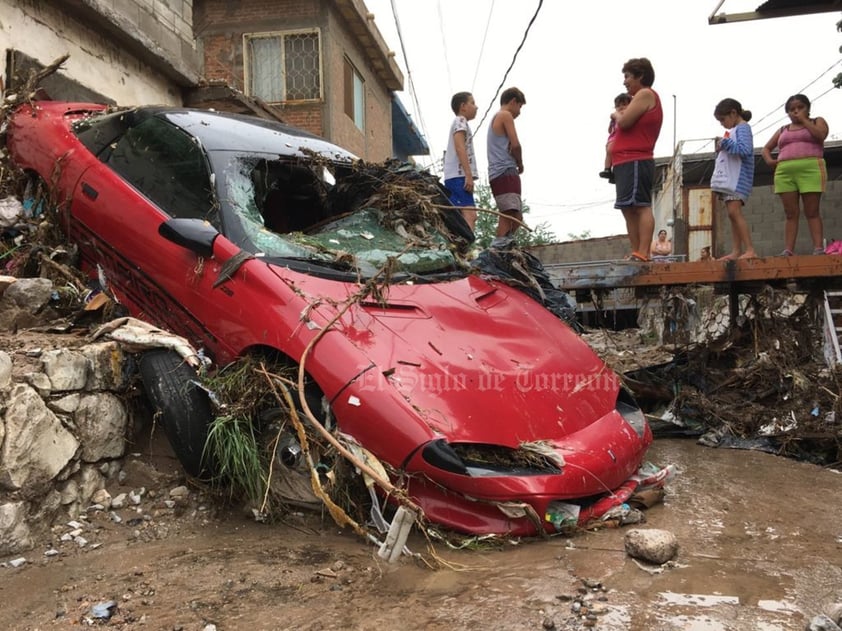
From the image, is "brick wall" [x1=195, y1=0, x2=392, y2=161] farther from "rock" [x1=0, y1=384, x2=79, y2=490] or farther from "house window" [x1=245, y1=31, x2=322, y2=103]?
"rock" [x1=0, y1=384, x2=79, y2=490]

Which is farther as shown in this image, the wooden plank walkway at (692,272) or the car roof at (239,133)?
the wooden plank walkway at (692,272)

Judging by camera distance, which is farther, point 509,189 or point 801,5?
point 801,5

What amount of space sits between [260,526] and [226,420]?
477 millimetres

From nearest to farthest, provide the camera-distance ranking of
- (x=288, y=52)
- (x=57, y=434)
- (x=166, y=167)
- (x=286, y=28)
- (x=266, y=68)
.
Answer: (x=57, y=434)
(x=166, y=167)
(x=286, y=28)
(x=288, y=52)
(x=266, y=68)

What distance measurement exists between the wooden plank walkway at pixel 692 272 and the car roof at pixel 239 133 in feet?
6.53

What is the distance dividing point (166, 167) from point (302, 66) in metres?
9.15

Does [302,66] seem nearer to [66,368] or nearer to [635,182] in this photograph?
[635,182]

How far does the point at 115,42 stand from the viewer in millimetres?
6105

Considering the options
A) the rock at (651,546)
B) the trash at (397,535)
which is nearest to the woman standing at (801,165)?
the rock at (651,546)

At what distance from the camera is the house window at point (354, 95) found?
41.9 feet

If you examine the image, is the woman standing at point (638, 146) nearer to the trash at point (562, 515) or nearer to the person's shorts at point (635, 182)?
the person's shorts at point (635, 182)

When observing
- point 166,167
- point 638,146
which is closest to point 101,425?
point 166,167

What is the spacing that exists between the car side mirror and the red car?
12 millimetres

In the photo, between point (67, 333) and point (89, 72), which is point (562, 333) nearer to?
point (67, 333)
